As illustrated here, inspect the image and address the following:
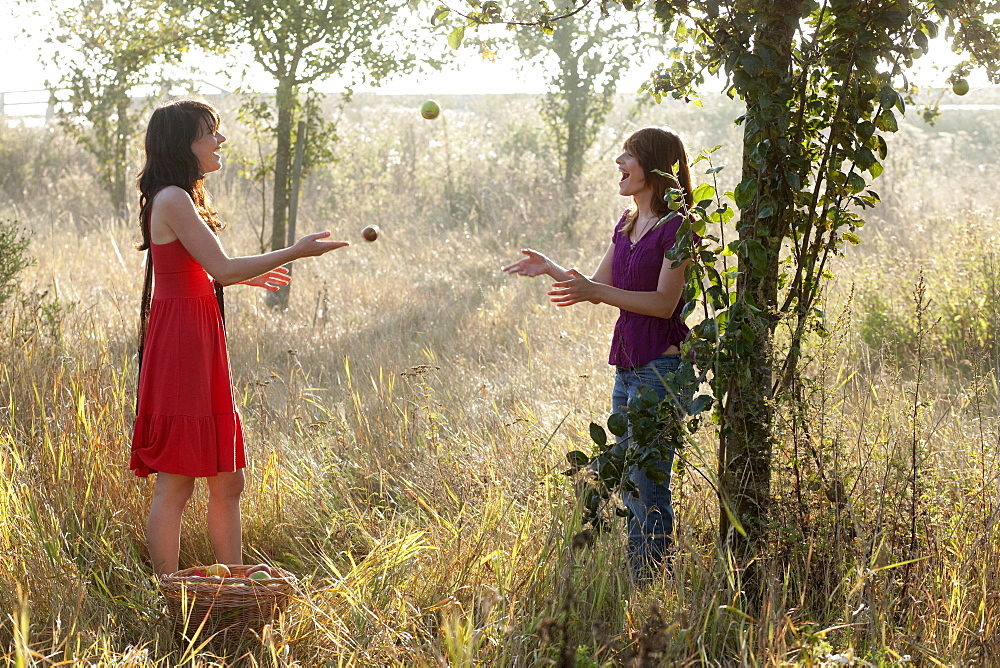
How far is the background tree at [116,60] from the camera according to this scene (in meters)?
7.58

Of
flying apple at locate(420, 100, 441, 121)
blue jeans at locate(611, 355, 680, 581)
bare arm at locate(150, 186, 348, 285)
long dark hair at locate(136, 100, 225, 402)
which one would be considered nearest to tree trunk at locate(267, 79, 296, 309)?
flying apple at locate(420, 100, 441, 121)

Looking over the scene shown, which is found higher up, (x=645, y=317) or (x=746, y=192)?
(x=746, y=192)

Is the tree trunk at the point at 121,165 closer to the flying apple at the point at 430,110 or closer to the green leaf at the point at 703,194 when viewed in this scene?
the flying apple at the point at 430,110

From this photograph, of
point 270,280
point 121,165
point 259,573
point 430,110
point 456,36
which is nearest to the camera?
point 259,573

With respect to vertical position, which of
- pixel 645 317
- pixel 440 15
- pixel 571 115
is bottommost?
pixel 645 317

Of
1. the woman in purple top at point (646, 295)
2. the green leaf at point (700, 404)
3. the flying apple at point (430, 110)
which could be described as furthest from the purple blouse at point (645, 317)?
the flying apple at point (430, 110)

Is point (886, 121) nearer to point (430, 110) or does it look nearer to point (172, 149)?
point (172, 149)

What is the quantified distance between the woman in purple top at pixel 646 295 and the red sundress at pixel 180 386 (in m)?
1.04

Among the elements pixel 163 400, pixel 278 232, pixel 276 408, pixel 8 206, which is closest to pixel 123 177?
pixel 8 206

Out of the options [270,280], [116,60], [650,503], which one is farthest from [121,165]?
[650,503]

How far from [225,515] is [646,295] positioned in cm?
159

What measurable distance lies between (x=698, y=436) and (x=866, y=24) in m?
1.83

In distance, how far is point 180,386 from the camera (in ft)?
10.1

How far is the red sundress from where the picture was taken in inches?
120
